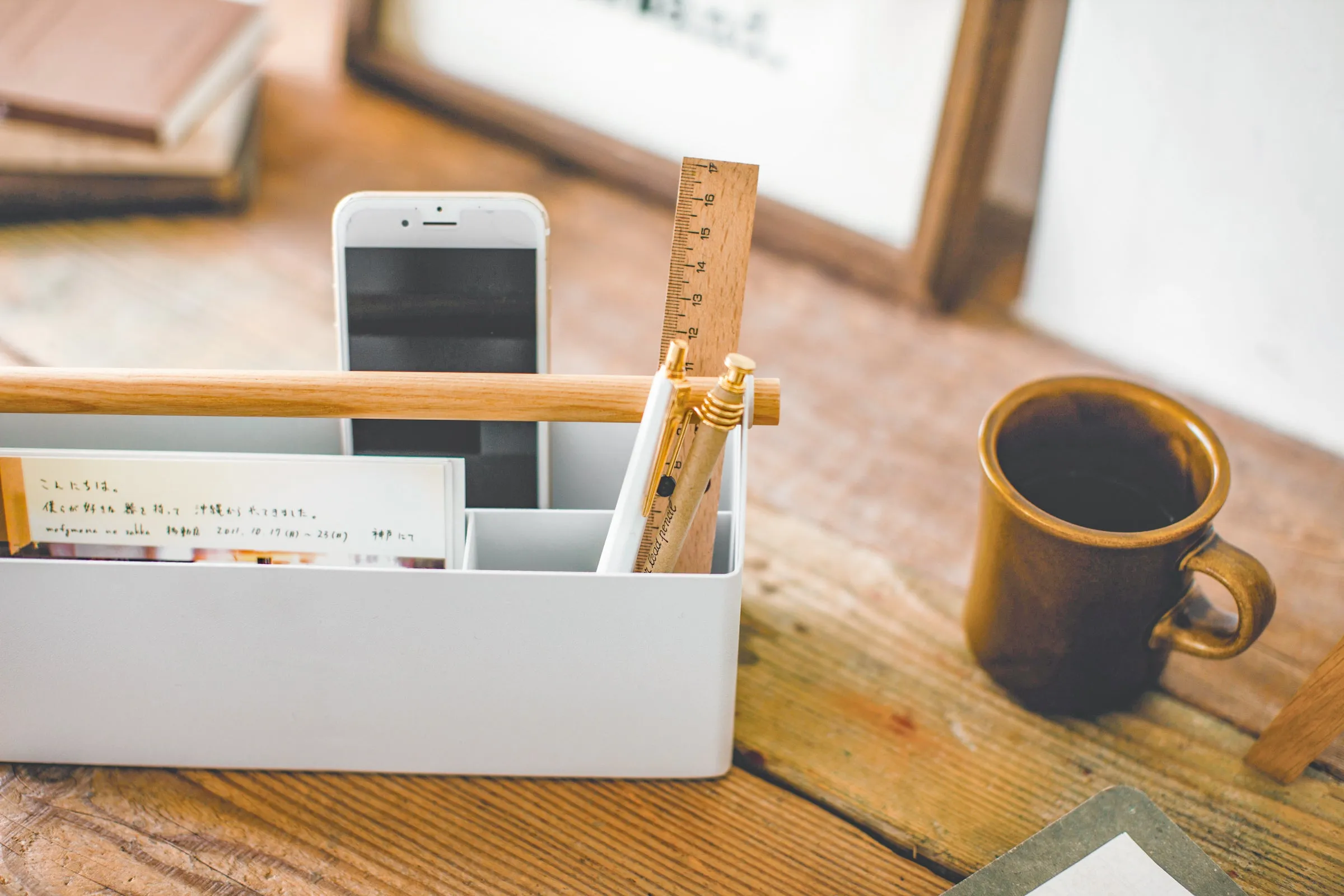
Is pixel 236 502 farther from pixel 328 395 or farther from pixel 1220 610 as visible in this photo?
pixel 1220 610

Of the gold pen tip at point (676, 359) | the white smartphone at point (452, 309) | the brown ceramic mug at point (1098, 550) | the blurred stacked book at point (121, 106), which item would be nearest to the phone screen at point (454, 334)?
the white smartphone at point (452, 309)

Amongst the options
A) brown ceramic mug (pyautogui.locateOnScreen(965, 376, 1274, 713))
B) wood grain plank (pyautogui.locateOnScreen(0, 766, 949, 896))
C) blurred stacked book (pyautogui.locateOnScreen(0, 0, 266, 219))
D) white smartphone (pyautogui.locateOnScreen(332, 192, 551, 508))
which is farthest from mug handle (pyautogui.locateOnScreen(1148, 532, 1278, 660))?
blurred stacked book (pyautogui.locateOnScreen(0, 0, 266, 219))

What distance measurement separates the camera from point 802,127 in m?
0.73

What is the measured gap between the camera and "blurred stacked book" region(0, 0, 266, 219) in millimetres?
736

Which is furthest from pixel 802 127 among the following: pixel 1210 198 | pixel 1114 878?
pixel 1114 878

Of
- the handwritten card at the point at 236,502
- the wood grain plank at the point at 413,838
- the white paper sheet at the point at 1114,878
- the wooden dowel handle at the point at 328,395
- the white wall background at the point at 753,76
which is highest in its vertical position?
the white wall background at the point at 753,76

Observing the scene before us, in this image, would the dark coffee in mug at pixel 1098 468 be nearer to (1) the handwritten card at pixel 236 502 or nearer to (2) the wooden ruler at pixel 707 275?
(2) the wooden ruler at pixel 707 275

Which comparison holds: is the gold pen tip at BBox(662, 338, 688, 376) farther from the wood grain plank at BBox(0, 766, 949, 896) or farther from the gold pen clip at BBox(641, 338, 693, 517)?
the wood grain plank at BBox(0, 766, 949, 896)

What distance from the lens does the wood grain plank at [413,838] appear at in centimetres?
45

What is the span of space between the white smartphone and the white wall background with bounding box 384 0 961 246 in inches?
11.9

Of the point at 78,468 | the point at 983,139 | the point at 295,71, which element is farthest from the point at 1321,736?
the point at 295,71

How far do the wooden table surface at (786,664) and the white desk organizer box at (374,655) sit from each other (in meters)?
0.02

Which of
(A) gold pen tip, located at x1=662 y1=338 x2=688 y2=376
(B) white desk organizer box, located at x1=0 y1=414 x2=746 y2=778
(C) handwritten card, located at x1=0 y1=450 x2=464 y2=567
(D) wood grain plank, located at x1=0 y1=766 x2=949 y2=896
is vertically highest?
(A) gold pen tip, located at x1=662 y1=338 x2=688 y2=376

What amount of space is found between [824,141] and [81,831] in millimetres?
560
